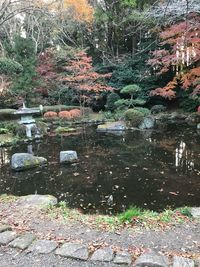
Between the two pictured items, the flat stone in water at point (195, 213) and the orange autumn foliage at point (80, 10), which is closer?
the flat stone in water at point (195, 213)

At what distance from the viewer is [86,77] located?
17.6 meters

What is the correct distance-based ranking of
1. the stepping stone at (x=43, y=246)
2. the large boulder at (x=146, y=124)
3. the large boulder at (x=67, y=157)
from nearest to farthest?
the stepping stone at (x=43, y=246) → the large boulder at (x=67, y=157) → the large boulder at (x=146, y=124)

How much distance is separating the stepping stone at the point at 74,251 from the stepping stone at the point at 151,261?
0.53 metres

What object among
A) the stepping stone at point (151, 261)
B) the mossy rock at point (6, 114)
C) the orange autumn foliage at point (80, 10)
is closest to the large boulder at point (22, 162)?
the stepping stone at point (151, 261)

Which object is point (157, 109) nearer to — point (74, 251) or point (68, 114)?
point (68, 114)

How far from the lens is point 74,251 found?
2957 millimetres

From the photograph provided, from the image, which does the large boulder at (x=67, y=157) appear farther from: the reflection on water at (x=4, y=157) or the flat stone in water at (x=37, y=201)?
the flat stone in water at (x=37, y=201)

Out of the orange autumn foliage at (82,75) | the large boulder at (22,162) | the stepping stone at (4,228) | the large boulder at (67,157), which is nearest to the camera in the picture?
the stepping stone at (4,228)

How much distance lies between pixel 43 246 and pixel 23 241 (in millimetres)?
259

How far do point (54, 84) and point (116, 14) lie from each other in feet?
21.6

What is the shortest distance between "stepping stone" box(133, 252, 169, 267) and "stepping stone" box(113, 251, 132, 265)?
0.28 ft

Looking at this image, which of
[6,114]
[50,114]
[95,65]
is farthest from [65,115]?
[95,65]

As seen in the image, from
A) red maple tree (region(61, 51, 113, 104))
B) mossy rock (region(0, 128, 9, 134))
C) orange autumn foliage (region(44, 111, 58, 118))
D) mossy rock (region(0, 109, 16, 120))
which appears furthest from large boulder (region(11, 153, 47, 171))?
red maple tree (region(61, 51, 113, 104))

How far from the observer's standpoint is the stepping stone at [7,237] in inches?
124
